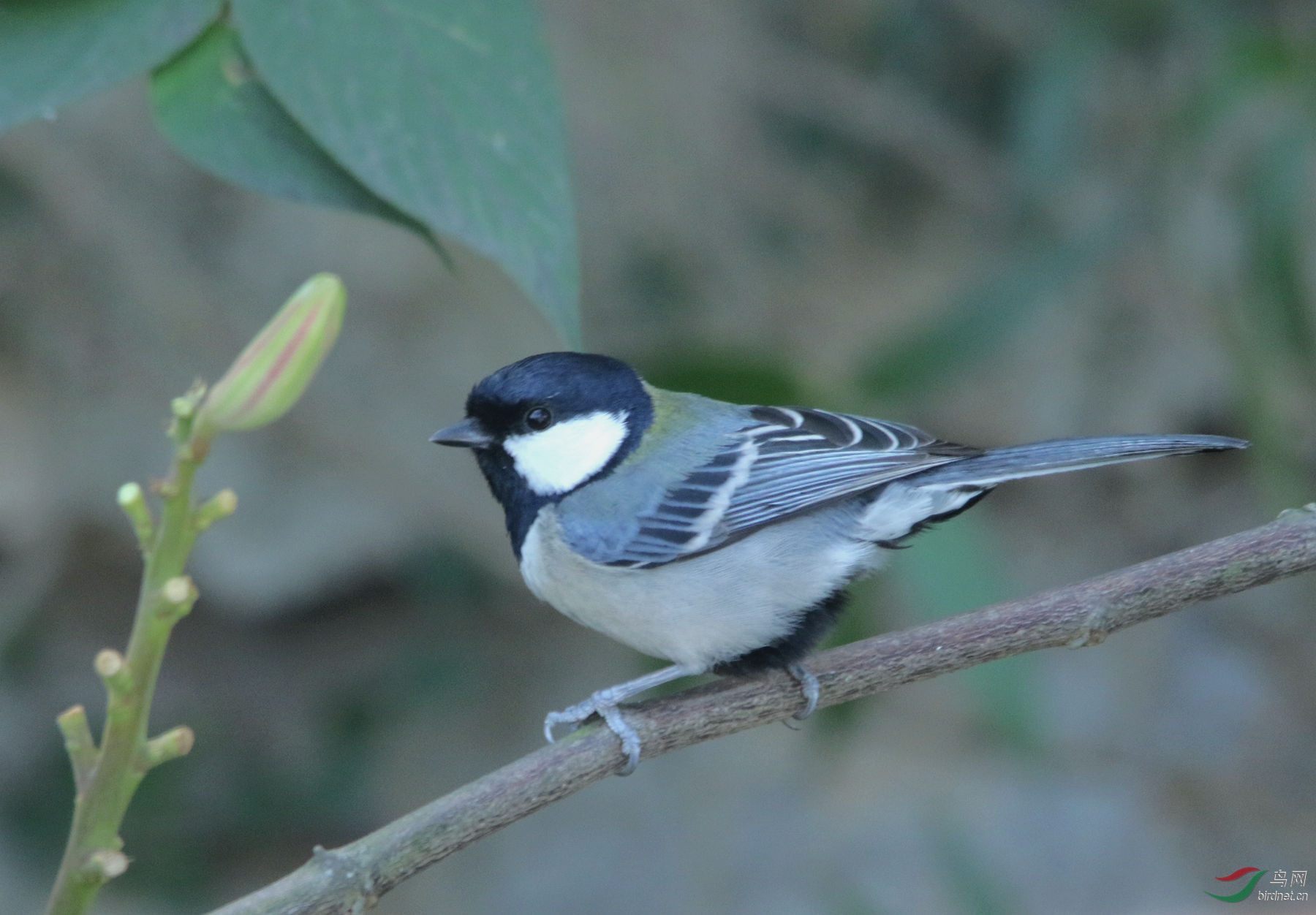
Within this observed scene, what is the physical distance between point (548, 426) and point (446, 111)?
0.54 m

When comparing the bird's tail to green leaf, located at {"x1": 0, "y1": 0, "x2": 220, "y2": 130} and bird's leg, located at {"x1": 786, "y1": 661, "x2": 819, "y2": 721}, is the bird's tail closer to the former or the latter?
bird's leg, located at {"x1": 786, "y1": 661, "x2": 819, "y2": 721}

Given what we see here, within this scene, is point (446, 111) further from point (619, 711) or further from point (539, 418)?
point (619, 711)

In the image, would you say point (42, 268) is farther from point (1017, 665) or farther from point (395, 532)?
point (1017, 665)

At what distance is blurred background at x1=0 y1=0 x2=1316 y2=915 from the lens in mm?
3117

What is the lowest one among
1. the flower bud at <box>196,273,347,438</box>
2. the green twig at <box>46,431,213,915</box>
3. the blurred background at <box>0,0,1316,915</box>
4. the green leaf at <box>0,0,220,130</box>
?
the blurred background at <box>0,0,1316,915</box>

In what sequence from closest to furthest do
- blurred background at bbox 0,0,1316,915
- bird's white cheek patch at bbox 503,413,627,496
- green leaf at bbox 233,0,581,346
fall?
green leaf at bbox 233,0,581,346 → bird's white cheek patch at bbox 503,413,627,496 → blurred background at bbox 0,0,1316,915

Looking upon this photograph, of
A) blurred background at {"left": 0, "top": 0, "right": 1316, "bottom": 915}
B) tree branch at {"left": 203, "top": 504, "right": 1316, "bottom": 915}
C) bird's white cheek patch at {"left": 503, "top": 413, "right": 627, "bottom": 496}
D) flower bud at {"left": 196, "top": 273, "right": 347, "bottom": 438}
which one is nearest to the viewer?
flower bud at {"left": 196, "top": 273, "right": 347, "bottom": 438}

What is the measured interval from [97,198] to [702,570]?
1.91m

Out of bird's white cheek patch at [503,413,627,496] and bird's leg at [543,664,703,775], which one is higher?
bird's white cheek patch at [503,413,627,496]

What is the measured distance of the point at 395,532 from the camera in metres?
3.68

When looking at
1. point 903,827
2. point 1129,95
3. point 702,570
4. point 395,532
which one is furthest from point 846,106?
point 702,570

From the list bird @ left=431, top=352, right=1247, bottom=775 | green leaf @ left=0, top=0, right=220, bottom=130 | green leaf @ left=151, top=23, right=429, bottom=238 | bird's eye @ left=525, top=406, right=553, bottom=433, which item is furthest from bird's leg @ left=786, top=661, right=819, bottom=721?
green leaf @ left=0, top=0, right=220, bottom=130

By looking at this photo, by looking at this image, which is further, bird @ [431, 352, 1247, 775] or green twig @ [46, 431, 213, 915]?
bird @ [431, 352, 1247, 775]

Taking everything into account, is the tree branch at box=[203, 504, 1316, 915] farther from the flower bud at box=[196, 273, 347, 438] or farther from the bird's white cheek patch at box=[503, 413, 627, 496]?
the flower bud at box=[196, 273, 347, 438]
